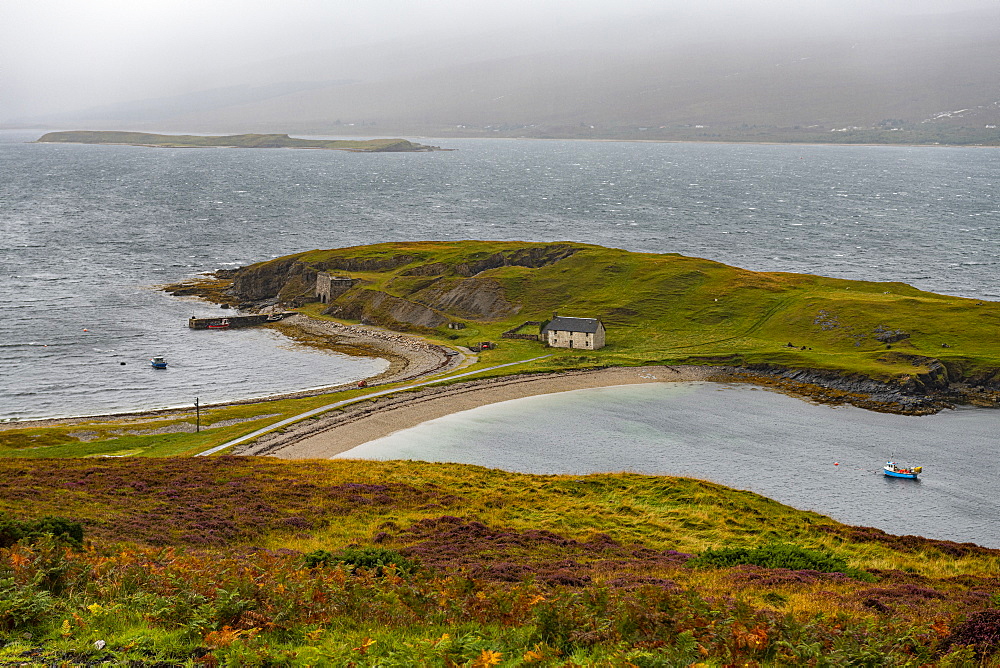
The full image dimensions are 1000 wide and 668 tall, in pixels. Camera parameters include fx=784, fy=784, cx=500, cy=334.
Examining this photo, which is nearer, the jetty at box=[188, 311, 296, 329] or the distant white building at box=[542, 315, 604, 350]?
the distant white building at box=[542, 315, 604, 350]

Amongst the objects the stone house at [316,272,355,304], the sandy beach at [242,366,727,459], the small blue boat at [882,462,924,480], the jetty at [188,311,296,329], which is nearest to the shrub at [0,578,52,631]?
the sandy beach at [242,366,727,459]

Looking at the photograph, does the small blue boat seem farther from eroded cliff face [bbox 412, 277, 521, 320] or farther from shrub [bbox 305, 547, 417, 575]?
eroded cliff face [bbox 412, 277, 521, 320]

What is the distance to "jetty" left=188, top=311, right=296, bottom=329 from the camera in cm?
12197

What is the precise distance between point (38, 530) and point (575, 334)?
8266 cm

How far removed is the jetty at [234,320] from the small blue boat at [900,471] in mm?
94977

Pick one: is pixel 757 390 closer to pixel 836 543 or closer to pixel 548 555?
pixel 836 543

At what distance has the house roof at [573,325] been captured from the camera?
4176 inches

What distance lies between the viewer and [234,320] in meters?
125

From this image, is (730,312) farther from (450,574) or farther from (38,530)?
(38,530)

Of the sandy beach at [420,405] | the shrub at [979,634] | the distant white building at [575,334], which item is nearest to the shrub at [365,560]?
the shrub at [979,634]

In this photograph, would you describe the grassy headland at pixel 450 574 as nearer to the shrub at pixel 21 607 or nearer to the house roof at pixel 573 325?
the shrub at pixel 21 607

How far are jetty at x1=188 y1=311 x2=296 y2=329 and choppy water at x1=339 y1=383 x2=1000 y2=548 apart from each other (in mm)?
58251

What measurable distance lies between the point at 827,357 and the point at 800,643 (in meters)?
85.2

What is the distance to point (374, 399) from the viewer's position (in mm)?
83125
